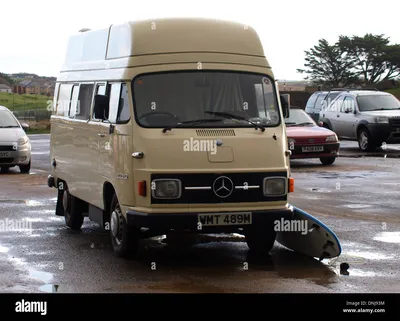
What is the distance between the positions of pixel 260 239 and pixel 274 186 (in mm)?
1007

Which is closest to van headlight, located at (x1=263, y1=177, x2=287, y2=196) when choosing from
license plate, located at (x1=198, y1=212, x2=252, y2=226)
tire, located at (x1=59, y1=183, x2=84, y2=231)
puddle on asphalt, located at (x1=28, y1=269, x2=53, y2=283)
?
license plate, located at (x1=198, y1=212, x2=252, y2=226)

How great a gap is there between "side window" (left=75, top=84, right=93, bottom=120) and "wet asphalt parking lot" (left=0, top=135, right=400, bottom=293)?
1.67 meters

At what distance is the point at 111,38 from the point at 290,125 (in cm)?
1409

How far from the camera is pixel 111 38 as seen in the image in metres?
12.4

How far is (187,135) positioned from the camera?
1093 centimetres

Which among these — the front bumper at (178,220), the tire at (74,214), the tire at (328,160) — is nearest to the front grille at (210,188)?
the front bumper at (178,220)

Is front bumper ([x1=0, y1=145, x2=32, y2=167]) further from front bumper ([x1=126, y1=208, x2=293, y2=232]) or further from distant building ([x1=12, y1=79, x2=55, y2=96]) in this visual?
distant building ([x1=12, y1=79, x2=55, y2=96])

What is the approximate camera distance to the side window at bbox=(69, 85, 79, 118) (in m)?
13.6

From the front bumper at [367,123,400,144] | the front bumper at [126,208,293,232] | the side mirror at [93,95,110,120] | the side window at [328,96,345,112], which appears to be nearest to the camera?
the front bumper at [126,208,293,232]

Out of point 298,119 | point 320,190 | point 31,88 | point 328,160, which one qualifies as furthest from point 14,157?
point 31,88

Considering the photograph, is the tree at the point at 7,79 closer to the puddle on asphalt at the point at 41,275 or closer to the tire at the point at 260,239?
the tire at the point at 260,239
